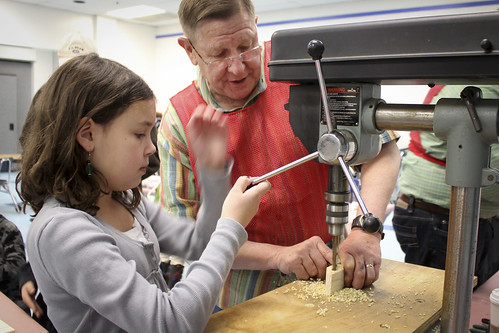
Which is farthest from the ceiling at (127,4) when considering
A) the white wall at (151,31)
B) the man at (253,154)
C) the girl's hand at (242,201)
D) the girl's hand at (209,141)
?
the girl's hand at (242,201)

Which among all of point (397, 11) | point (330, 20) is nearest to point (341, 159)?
point (397, 11)

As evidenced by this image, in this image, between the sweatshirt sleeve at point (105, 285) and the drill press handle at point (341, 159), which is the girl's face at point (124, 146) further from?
the drill press handle at point (341, 159)

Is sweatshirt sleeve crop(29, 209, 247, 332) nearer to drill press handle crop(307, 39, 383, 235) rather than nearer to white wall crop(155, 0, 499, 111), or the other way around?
drill press handle crop(307, 39, 383, 235)

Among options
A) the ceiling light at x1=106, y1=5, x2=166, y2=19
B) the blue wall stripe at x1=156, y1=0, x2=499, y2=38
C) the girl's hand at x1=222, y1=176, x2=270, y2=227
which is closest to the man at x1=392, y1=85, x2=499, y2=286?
the girl's hand at x1=222, y1=176, x2=270, y2=227

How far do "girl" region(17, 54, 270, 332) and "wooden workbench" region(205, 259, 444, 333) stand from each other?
0.07m

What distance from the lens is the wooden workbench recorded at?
83 centimetres

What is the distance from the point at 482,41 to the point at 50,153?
32.1 inches

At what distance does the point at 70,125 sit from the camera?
957 mm

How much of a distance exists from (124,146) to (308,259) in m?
0.49

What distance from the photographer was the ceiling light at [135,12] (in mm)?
8094

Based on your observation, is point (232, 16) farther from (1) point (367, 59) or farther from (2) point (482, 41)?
(2) point (482, 41)

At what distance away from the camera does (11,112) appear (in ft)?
27.1

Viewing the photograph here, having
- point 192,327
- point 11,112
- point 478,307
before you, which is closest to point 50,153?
point 192,327

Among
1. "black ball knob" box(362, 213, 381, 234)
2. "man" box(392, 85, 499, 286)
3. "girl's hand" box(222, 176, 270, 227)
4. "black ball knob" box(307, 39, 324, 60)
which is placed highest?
"black ball knob" box(307, 39, 324, 60)
